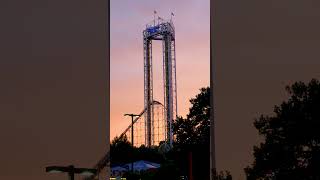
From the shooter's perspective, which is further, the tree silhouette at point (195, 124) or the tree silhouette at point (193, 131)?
the tree silhouette at point (195, 124)

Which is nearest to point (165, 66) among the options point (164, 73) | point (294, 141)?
point (164, 73)

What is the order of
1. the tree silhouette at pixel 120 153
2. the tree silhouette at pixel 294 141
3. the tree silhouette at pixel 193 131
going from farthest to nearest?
the tree silhouette at pixel 120 153 → the tree silhouette at pixel 193 131 → the tree silhouette at pixel 294 141

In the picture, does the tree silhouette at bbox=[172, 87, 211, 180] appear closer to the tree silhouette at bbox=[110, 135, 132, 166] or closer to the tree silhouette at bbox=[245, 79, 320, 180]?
the tree silhouette at bbox=[110, 135, 132, 166]

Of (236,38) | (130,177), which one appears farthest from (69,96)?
(130,177)

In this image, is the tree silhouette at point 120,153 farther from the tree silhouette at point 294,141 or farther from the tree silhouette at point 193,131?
the tree silhouette at point 294,141

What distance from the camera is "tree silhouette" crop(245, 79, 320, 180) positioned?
11.4m

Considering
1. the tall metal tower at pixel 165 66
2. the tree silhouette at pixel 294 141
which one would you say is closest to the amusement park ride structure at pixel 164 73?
the tall metal tower at pixel 165 66

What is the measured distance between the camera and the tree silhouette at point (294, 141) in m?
11.4

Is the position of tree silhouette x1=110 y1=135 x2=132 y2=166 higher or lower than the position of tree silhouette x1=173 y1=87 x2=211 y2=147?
lower

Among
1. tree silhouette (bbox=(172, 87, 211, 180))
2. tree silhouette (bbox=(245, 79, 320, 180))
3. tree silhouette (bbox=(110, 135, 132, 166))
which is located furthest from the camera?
tree silhouette (bbox=(110, 135, 132, 166))

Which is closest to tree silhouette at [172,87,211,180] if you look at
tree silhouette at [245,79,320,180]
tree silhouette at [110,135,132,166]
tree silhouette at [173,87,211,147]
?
tree silhouette at [173,87,211,147]

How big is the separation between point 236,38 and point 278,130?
839 centimetres

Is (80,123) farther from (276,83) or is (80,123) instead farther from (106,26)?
(276,83)

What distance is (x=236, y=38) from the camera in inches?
798
